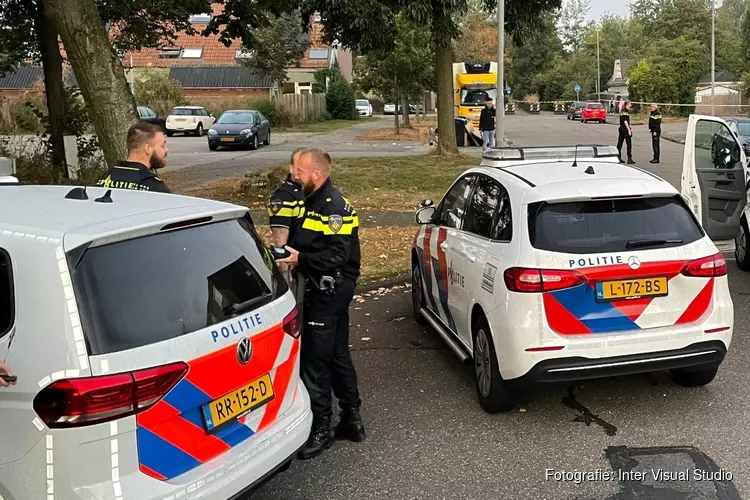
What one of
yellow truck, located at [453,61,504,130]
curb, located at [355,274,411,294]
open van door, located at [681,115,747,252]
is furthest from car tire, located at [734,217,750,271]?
yellow truck, located at [453,61,504,130]

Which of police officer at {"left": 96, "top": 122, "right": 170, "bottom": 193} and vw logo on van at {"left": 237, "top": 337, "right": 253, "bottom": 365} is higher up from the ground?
police officer at {"left": 96, "top": 122, "right": 170, "bottom": 193}

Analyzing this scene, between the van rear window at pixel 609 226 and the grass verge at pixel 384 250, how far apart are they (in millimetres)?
4102

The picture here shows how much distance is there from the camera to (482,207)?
5.35m

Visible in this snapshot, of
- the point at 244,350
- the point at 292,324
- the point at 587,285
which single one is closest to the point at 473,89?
the point at 587,285

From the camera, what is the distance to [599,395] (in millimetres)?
5047

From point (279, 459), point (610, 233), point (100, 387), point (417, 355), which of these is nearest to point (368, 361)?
point (417, 355)

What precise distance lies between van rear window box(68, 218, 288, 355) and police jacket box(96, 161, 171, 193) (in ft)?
5.81

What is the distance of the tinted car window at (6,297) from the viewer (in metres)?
2.63

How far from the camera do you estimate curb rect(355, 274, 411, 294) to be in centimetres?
827

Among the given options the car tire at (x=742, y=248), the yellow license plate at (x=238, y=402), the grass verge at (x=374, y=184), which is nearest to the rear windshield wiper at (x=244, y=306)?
the yellow license plate at (x=238, y=402)

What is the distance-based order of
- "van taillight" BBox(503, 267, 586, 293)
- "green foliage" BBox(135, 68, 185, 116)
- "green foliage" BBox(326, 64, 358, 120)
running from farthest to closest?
1. "green foliage" BBox(326, 64, 358, 120)
2. "green foliage" BBox(135, 68, 185, 116)
3. "van taillight" BBox(503, 267, 586, 293)

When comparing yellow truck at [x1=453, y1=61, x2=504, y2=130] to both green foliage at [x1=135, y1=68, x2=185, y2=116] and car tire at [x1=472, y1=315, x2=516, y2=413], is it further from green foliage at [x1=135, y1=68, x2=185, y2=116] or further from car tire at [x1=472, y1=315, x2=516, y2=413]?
car tire at [x1=472, y1=315, x2=516, y2=413]

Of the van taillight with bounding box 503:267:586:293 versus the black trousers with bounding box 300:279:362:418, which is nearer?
the black trousers with bounding box 300:279:362:418

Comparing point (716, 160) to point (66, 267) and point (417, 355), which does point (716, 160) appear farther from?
point (66, 267)
